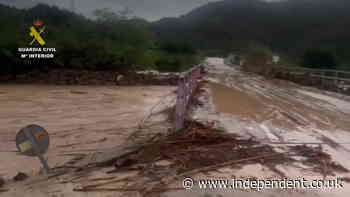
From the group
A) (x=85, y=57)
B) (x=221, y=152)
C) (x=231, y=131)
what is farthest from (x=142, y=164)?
(x=85, y=57)

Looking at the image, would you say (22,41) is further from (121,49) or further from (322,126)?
(322,126)

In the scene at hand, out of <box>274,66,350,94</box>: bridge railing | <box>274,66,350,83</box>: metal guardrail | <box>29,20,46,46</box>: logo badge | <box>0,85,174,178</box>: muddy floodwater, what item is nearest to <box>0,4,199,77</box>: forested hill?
<box>29,20,46,46</box>: logo badge

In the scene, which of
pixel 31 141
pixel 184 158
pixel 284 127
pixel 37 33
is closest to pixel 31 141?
pixel 31 141

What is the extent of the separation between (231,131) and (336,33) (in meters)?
79.5

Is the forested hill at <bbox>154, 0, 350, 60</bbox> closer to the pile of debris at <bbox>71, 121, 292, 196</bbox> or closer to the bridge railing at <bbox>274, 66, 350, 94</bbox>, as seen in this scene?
the bridge railing at <bbox>274, 66, 350, 94</bbox>

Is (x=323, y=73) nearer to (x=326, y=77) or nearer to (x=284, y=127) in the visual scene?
(x=326, y=77)

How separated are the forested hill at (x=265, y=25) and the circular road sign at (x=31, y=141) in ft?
248

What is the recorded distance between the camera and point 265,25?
96500mm

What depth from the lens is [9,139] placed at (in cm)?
574

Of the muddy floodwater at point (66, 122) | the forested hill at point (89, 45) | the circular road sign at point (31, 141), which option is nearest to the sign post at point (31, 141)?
the circular road sign at point (31, 141)

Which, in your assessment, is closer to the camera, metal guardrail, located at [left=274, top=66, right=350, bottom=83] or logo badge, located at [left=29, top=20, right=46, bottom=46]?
metal guardrail, located at [left=274, top=66, right=350, bottom=83]

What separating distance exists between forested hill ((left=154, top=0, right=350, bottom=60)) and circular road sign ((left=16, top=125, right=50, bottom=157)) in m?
75.6

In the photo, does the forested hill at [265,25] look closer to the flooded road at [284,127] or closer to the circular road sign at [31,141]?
the flooded road at [284,127]

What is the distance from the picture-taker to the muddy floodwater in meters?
4.72
